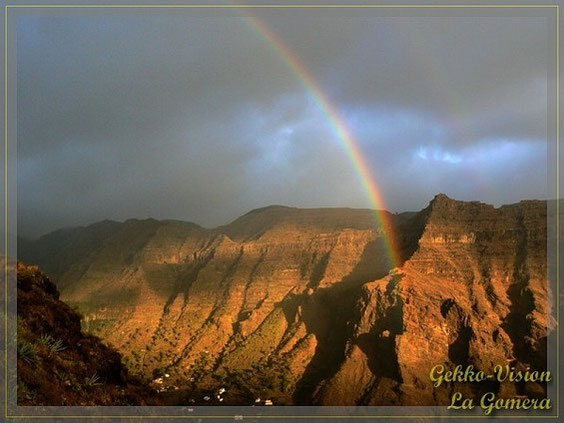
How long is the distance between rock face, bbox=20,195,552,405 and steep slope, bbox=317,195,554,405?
16 centimetres

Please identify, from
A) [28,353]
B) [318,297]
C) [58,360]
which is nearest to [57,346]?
[58,360]

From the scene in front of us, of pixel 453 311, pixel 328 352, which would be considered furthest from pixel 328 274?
pixel 453 311

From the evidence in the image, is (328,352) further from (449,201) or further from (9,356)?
(9,356)

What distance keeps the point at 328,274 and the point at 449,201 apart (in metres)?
21.0

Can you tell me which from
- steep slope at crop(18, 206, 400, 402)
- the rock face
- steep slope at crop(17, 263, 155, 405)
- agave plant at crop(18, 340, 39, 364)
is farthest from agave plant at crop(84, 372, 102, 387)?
steep slope at crop(18, 206, 400, 402)

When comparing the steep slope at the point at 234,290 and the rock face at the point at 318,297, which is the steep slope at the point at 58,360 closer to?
the rock face at the point at 318,297

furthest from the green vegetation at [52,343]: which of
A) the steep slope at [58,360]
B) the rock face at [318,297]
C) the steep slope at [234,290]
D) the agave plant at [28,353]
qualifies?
the steep slope at [234,290]

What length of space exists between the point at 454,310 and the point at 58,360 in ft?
210

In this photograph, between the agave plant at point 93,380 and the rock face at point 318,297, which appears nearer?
the agave plant at point 93,380

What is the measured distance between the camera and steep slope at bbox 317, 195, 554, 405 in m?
65.6

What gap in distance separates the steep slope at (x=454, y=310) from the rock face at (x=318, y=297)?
6.3 inches

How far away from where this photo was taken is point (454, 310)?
7219 centimetres

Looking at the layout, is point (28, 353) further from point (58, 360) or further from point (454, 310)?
point (454, 310)

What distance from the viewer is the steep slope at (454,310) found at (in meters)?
65.6
